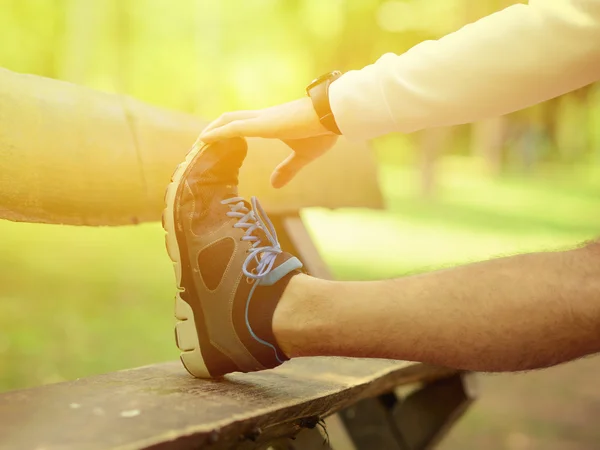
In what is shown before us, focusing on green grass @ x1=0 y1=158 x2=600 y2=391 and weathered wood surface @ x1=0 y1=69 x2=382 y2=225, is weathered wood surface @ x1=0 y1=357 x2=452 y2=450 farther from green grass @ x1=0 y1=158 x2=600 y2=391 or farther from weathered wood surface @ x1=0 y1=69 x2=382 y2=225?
weathered wood surface @ x1=0 y1=69 x2=382 y2=225

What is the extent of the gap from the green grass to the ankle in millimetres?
316

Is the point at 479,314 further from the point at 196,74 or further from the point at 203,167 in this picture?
the point at 196,74

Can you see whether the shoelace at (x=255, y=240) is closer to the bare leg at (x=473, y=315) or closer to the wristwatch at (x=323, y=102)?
the bare leg at (x=473, y=315)

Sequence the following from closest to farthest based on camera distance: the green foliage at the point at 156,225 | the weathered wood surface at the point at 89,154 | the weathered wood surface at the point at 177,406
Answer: the weathered wood surface at the point at 177,406
the weathered wood surface at the point at 89,154
the green foliage at the point at 156,225

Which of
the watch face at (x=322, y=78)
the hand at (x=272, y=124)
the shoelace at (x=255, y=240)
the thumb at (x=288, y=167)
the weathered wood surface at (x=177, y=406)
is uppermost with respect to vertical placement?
the watch face at (x=322, y=78)

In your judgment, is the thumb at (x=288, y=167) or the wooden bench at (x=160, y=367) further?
the thumb at (x=288, y=167)

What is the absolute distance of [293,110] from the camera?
1.38 m

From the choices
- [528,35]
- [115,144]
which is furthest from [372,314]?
[115,144]

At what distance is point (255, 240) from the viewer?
4.39 feet

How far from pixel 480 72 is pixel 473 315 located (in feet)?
1.37

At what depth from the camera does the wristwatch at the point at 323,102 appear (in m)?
1.35

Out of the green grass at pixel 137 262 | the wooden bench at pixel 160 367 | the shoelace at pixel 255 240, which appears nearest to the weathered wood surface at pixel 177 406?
the wooden bench at pixel 160 367

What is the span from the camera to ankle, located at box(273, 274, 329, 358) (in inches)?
47.5

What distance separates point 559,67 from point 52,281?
4135 mm
